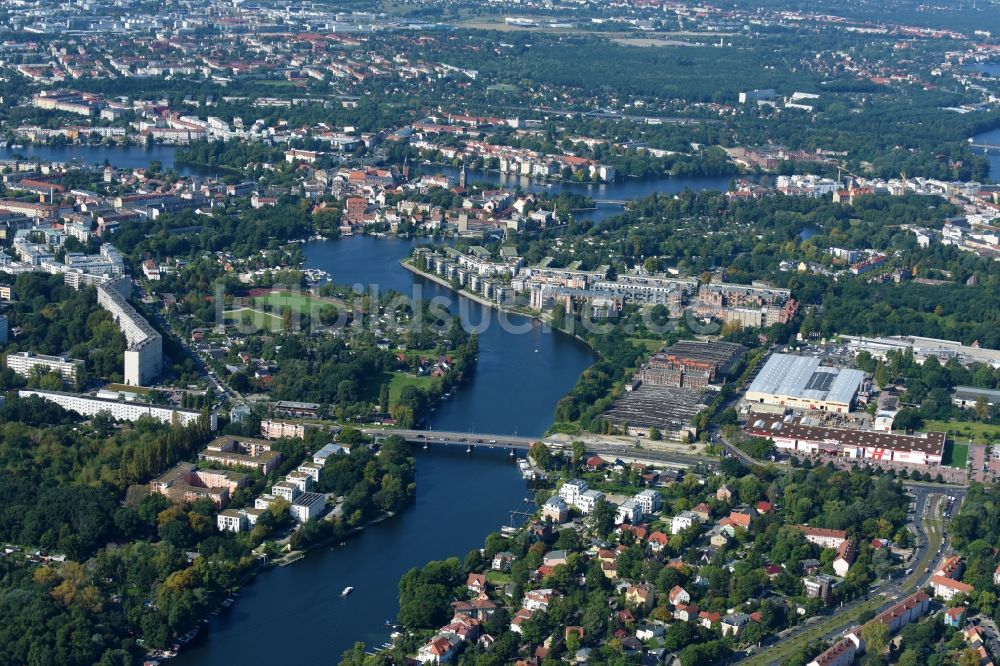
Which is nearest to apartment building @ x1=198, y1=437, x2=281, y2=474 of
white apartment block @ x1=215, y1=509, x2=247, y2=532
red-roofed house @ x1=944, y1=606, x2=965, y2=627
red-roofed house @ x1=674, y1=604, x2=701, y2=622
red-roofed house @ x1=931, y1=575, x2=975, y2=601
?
white apartment block @ x1=215, y1=509, x2=247, y2=532

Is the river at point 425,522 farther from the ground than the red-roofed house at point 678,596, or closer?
closer

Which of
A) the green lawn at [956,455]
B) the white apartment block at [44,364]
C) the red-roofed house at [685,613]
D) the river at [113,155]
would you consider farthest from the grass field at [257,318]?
the river at [113,155]

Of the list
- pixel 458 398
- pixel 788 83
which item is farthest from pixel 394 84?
pixel 458 398

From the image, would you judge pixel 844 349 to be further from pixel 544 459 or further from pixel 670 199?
pixel 670 199

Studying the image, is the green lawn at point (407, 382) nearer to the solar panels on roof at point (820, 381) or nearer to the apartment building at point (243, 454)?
the apartment building at point (243, 454)

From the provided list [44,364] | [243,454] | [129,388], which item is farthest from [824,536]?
[44,364]

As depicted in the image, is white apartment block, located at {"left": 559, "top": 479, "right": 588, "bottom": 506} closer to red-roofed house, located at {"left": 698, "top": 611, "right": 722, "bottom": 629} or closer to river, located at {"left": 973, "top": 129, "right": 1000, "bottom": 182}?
red-roofed house, located at {"left": 698, "top": 611, "right": 722, "bottom": 629}
